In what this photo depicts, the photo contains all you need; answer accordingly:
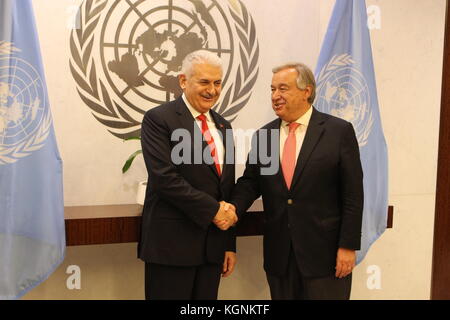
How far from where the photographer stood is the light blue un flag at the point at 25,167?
2203 millimetres

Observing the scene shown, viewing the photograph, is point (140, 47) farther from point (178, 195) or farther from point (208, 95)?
point (178, 195)

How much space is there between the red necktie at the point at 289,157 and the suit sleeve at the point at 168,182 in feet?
1.14

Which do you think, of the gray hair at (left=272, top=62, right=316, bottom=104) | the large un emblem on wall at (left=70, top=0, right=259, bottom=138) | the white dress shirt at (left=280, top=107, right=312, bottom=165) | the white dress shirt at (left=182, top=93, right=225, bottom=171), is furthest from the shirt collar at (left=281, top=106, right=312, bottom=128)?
the large un emblem on wall at (left=70, top=0, right=259, bottom=138)

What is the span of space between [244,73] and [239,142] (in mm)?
435

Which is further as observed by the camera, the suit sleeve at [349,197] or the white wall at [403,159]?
the white wall at [403,159]

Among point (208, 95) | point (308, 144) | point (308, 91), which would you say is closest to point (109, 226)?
point (208, 95)

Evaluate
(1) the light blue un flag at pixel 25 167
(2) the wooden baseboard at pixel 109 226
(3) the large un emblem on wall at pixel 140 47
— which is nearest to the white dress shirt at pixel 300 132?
(2) the wooden baseboard at pixel 109 226

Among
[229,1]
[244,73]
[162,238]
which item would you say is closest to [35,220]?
[162,238]

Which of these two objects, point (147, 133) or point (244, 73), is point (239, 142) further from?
point (147, 133)

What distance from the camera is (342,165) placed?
6.98 ft

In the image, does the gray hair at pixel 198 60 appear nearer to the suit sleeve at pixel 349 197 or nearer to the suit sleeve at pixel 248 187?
the suit sleeve at pixel 248 187

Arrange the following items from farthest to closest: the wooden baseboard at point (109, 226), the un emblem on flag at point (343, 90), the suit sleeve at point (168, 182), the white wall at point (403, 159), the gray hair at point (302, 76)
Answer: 1. the white wall at point (403, 159)
2. the un emblem on flag at point (343, 90)
3. the wooden baseboard at point (109, 226)
4. the gray hair at point (302, 76)
5. the suit sleeve at point (168, 182)

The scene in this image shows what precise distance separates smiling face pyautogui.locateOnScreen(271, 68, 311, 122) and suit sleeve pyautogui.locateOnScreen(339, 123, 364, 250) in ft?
0.79

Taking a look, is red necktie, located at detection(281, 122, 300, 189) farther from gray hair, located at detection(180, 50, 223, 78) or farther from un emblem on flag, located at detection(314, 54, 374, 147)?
un emblem on flag, located at detection(314, 54, 374, 147)
